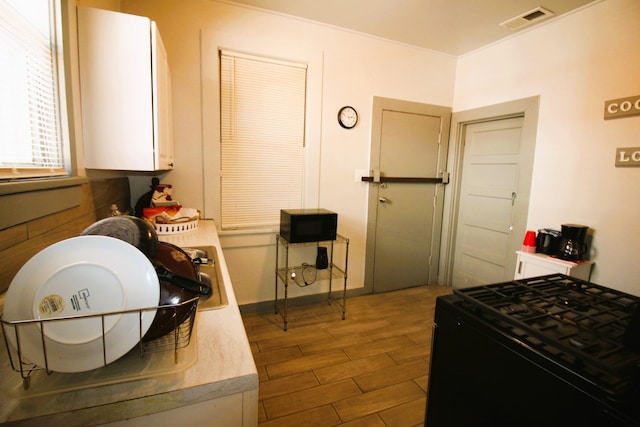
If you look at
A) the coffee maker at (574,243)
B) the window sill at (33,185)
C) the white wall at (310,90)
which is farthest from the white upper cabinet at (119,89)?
the coffee maker at (574,243)

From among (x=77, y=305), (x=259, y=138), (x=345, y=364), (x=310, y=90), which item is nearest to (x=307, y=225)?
(x=259, y=138)

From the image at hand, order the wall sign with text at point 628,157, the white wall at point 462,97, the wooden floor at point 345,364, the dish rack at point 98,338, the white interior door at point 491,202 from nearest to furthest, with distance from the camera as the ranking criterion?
the dish rack at point 98,338
the wooden floor at point 345,364
the wall sign with text at point 628,157
the white wall at point 462,97
the white interior door at point 491,202

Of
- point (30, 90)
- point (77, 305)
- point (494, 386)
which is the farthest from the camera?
point (30, 90)

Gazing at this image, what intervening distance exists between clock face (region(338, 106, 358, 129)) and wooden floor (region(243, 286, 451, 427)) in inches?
71.8

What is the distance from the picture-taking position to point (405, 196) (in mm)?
3312

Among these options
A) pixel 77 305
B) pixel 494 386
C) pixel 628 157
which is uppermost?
pixel 628 157

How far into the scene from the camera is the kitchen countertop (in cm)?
54

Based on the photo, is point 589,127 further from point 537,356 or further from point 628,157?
point 537,356

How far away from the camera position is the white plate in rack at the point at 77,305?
550mm

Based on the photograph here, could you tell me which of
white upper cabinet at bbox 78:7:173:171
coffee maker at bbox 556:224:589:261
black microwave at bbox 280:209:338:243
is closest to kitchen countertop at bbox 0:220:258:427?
white upper cabinet at bbox 78:7:173:171

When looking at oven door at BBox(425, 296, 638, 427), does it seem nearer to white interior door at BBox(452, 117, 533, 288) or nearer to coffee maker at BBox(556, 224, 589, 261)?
coffee maker at BBox(556, 224, 589, 261)

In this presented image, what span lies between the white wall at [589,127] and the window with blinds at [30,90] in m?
3.29

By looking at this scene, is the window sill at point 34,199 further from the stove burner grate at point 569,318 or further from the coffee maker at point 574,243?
the coffee maker at point 574,243

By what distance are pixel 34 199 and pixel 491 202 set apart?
3.45 m
